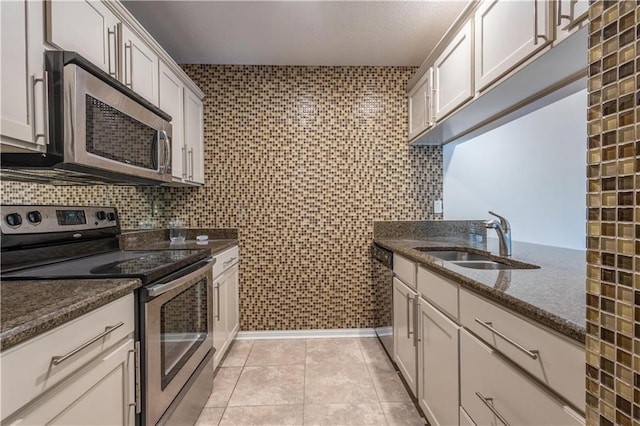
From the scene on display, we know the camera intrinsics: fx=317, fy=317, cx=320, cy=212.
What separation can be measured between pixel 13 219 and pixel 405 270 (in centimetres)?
196

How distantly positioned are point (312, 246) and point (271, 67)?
1653 millimetres

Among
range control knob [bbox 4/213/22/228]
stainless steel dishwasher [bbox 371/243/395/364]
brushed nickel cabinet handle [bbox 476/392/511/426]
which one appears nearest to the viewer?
brushed nickel cabinet handle [bbox 476/392/511/426]

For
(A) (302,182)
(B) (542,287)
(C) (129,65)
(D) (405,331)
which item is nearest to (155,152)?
(C) (129,65)

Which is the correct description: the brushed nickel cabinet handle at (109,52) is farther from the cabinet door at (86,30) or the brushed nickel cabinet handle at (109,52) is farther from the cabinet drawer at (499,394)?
the cabinet drawer at (499,394)

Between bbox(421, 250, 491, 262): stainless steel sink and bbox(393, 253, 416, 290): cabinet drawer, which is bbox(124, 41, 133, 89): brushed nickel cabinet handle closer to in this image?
bbox(393, 253, 416, 290): cabinet drawer

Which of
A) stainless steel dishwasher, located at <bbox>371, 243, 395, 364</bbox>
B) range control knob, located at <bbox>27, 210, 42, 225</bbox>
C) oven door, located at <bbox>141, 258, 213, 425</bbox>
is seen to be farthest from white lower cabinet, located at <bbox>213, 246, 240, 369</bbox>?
stainless steel dishwasher, located at <bbox>371, 243, 395, 364</bbox>

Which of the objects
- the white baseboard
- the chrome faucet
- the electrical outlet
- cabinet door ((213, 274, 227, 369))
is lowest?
the white baseboard

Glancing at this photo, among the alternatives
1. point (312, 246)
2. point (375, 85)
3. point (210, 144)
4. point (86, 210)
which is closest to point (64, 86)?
point (86, 210)

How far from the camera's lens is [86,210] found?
175cm

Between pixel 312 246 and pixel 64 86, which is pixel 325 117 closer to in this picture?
pixel 312 246

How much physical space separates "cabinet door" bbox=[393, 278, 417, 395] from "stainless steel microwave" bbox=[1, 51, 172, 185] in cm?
168

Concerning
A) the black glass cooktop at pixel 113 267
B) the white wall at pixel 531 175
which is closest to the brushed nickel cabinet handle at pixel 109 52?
the black glass cooktop at pixel 113 267

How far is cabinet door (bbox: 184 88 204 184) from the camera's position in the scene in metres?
2.46

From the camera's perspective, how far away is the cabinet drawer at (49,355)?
2.15 feet
